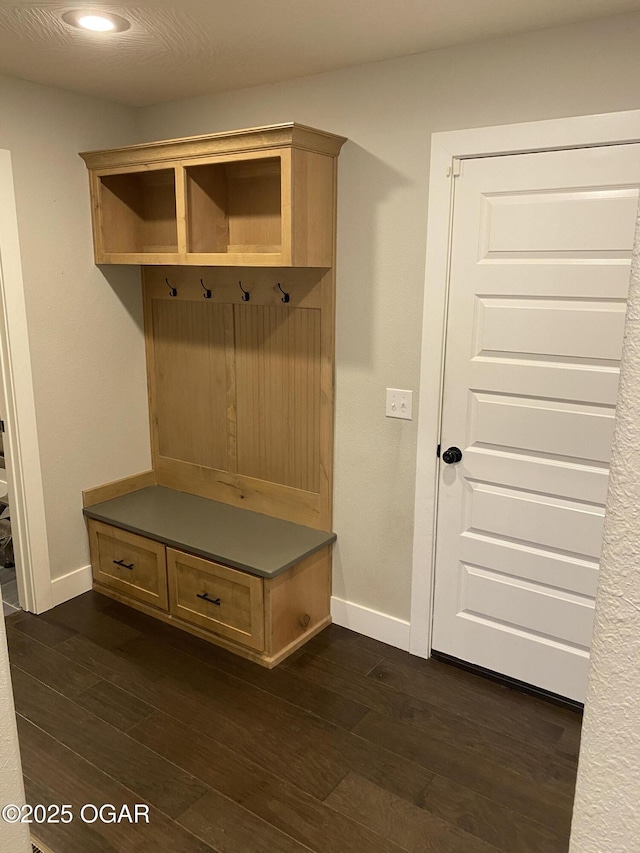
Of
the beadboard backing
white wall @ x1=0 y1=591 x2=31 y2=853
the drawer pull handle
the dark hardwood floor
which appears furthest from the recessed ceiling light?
the dark hardwood floor

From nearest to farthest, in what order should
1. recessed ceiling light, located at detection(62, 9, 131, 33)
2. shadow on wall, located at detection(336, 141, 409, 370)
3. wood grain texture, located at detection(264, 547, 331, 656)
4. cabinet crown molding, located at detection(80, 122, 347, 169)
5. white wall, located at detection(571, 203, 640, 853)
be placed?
1. white wall, located at detection(571, 203, 640, 853)
2. recessed ceiling light, located at detection(62, 9, 131, 33)
3. cabinet crown molding, located at detection(80, 122, 347, 169)
4. shadow on wall, located at detection(336, 141, 409, 370)
5. wood grain texture, located at detection(264, 547, 331, 656)

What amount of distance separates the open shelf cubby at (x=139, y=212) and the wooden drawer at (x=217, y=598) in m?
1.52

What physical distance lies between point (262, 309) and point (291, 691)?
65.6 inches

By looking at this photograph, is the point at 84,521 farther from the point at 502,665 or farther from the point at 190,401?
the point at 502,665

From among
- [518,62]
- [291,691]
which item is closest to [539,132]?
[518,62]

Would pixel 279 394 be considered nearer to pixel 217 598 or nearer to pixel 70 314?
pixel 217 598

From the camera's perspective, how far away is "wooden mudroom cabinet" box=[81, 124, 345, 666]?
2771 millimetres

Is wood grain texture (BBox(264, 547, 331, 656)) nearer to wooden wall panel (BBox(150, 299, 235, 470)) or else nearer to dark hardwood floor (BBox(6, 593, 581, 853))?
dark hardwood floor (BBox(6, 593, 581, 853))

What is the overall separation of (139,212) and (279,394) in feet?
→ 4.00

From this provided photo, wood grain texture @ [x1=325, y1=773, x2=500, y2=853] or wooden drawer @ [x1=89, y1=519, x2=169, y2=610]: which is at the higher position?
wooden drawer @ [x1=89, y1=519, x2=169, y2=610]

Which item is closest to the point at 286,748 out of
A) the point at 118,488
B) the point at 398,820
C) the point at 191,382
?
the point at 398,820

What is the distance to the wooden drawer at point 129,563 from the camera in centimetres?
318

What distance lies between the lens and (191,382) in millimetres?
3475

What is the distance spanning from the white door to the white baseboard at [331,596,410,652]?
0.84 ft
